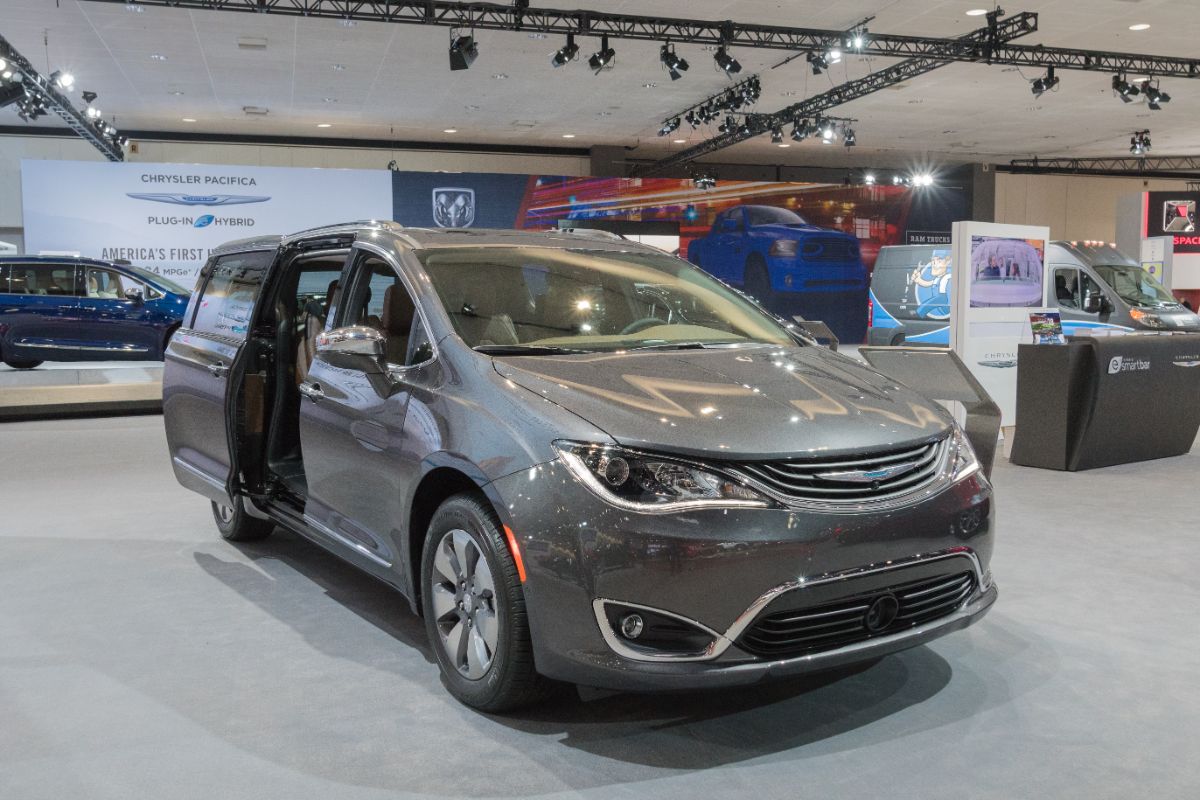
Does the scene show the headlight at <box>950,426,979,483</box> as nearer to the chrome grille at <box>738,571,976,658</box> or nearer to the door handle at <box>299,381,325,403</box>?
the chrome grille at <box>738,571,976,658</box>

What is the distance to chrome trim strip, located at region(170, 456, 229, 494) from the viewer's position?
4.48 m

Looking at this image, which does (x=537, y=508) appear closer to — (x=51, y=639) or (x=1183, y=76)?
(x=51, y=639)

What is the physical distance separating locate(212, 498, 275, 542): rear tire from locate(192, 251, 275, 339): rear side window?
853 millimetres

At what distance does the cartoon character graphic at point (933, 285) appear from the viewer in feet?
46.9

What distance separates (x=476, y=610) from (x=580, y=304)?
111cm

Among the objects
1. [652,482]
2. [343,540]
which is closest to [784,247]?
[343,540]

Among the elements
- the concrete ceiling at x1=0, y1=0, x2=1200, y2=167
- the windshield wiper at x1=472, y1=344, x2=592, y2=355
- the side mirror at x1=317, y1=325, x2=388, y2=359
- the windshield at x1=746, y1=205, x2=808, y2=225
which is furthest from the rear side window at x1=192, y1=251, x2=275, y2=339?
the windshield at x1=746, y1=205, x2=808, y2=225

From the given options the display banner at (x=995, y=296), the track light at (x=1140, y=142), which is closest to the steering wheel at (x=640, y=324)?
the display banner at (x=995, y=296)

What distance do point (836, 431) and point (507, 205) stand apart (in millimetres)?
17959

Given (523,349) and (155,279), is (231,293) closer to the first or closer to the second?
(523,349)

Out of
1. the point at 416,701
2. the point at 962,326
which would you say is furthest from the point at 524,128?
the point at 416,701

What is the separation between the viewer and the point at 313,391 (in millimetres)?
3711

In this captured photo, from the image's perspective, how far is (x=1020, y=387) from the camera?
23.4 feet

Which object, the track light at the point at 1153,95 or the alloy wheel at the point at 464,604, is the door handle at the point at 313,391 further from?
the track light at the point at 1153,95
